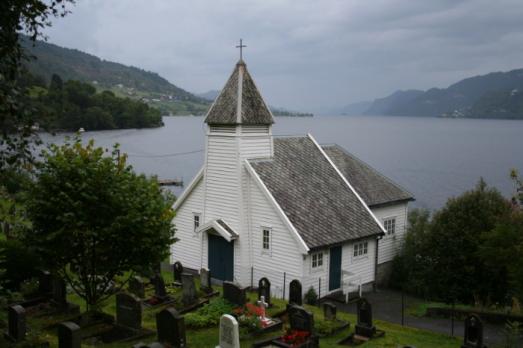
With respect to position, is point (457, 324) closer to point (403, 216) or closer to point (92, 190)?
point (403, 216)

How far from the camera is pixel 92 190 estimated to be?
1678 centimetres

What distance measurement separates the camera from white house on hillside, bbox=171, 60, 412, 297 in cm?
2505

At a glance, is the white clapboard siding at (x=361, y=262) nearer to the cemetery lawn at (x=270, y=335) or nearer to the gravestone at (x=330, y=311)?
the cemetery lawn at (x=270, y=335)

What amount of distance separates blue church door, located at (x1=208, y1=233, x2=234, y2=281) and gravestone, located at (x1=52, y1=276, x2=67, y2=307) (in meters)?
8.69

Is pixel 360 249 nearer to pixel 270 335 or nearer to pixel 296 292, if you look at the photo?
pixel 296 292

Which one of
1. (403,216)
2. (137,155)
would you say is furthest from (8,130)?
(137,155)

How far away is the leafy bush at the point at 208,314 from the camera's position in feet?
60.5

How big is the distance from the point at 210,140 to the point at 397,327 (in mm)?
12471

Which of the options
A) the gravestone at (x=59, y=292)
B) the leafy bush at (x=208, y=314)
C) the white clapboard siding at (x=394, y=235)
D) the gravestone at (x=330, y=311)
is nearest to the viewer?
the leafy bush at (x=208, y=314)

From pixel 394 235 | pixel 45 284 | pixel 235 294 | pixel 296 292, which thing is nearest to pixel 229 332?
pixel 235 294

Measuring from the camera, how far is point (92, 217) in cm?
1689

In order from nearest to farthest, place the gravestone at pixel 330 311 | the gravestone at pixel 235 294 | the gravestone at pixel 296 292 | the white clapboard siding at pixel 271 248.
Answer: the gravestone at pixel 330 311
the gravestone at pixel 235 294
the gravestone at pixel 296 292
the white clapboard siding at pixel 271 248

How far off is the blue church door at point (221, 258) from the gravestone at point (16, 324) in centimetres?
1218

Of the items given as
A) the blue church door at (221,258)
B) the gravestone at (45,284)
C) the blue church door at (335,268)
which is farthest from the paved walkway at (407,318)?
the gravestone at (45,284)
